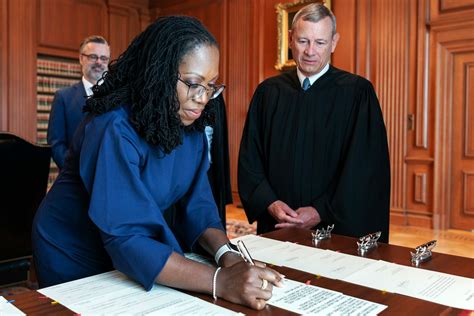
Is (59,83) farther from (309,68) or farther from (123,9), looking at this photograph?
(309,68)

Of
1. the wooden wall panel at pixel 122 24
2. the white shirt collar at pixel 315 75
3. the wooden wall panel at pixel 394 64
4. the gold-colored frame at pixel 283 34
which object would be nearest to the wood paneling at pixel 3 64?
the wooden wall panel at pixel 122 24

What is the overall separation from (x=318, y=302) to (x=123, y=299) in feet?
1.43

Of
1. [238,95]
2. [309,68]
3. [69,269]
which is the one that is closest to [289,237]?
[69,269]

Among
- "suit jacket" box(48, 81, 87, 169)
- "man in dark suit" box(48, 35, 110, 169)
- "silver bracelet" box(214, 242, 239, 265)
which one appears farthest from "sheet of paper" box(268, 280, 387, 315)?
"suit jacket" box(48, 81, 87, 169)

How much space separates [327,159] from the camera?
8.32 ft

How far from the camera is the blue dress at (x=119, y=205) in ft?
3.74

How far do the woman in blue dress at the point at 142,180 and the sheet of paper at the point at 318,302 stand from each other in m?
0.05

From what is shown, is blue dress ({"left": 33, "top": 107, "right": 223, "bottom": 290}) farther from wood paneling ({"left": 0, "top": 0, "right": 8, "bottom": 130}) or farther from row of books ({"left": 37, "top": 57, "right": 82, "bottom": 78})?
row of books ({"left": 37, "top": 57, "right": 82, "bottom": 78})

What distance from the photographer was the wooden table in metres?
1.02

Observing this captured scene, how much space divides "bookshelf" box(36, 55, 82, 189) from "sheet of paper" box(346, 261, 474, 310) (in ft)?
26.6

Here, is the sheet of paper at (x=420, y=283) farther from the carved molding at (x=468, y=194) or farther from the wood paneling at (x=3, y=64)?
the wood paneling at (x=3, y=64)

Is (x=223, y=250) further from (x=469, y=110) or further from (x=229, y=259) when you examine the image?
(x=469, y=110)

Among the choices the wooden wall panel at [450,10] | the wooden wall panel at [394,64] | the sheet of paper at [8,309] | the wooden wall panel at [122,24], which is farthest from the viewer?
the wooden wall panel at [122,24]

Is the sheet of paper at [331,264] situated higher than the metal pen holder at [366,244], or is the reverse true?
the metal pen holder at [366,244]
